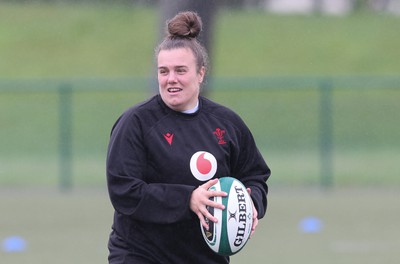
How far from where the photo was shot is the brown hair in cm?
599

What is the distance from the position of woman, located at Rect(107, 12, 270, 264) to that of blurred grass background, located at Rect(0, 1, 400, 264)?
15.4 ft

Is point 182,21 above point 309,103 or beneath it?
above

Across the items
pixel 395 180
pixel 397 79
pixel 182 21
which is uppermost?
pixel 182 21

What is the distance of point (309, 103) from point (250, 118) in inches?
45.7

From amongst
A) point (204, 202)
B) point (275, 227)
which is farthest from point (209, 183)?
point (275, 227)

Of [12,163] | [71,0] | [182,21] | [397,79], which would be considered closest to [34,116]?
[12,163]

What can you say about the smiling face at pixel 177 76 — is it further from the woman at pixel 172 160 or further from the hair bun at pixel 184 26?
the hair bun at pixel 184 26

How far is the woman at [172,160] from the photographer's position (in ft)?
19.2

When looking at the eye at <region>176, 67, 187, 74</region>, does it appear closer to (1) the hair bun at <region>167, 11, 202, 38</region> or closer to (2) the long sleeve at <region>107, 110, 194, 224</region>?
(1) the hair bun at <region>167, 11, 202, 38</region>

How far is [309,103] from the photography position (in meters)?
21.8

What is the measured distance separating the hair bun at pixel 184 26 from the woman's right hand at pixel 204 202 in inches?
29.9

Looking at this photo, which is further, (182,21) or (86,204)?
(86,204)

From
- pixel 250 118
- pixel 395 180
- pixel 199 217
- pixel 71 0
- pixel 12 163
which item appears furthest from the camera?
pixel 71 0

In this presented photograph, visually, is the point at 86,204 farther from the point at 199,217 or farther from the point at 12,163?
the point at 199,217
